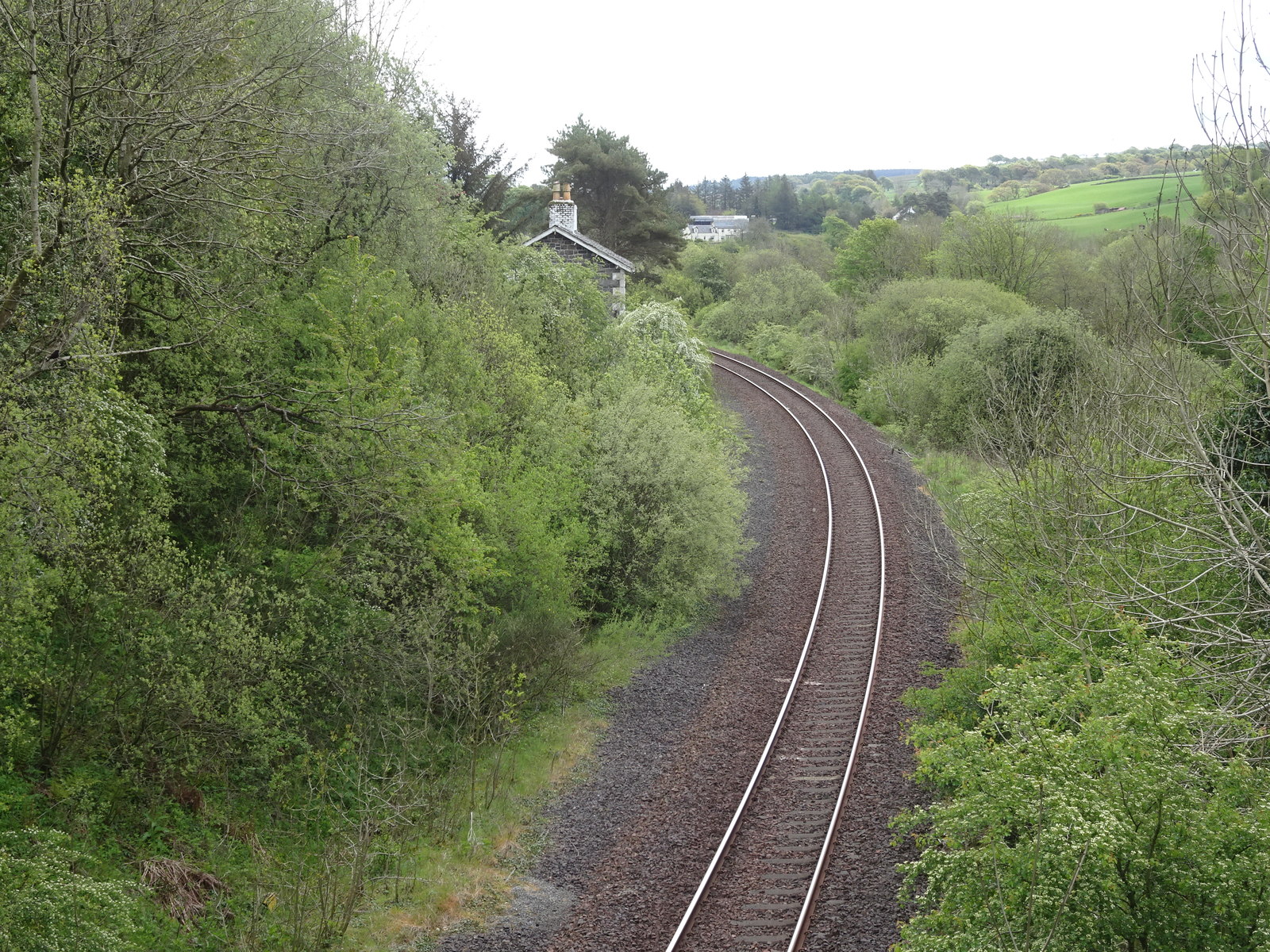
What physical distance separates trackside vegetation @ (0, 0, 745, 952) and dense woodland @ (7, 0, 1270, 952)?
67mm

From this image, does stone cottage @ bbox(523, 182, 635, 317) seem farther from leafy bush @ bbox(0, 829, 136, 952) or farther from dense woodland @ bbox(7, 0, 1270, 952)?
leafy bush @ bbox(0, 829, 136, 952)

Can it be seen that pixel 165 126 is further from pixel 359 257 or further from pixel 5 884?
pixel 5 884

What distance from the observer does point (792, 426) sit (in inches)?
1268

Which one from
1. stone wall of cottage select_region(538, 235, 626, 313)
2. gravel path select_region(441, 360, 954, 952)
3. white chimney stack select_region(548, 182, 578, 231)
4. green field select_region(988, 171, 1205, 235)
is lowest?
gravel path select_region(441, 360, 954, 952)

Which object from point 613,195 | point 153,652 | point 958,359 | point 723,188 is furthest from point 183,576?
point 723,188

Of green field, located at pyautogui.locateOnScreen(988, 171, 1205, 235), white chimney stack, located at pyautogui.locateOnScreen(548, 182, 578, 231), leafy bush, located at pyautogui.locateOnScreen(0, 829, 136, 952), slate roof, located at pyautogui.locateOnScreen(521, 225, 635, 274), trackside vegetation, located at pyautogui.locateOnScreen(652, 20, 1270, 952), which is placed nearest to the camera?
leafy bush, located at pyautogui.locateOnScreen(0, 829, 136, 952)

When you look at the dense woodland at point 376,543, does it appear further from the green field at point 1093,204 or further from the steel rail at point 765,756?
the green field at point 1093,204

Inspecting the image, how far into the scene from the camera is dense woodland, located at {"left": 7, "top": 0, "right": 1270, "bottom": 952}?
7680 mm

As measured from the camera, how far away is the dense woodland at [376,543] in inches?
302

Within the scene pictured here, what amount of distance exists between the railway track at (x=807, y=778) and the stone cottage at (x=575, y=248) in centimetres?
1335

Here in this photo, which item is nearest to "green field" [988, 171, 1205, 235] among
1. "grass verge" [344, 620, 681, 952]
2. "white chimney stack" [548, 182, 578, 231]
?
"white chimney stack" [548, 182, 578, 231]

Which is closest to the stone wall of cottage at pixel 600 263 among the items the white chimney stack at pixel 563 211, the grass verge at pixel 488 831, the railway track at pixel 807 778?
the white chimney stack at pixel 563 211

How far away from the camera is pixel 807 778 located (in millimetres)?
12922

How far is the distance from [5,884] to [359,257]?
9814 millimetres
